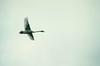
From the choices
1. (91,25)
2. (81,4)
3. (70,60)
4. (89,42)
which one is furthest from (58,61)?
(81,4)

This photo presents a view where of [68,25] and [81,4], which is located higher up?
[81,4]

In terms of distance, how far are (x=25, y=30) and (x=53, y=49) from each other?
12.1 inches

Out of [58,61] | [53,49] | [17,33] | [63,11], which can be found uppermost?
[63,11]

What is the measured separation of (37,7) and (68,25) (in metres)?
0.33

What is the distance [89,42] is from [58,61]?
1.12ft

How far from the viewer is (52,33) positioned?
1833mm

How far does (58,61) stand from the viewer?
1.80 meters

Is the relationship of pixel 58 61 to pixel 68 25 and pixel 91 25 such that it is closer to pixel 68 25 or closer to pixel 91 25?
pixel 68 25

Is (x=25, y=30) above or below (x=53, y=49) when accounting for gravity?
above

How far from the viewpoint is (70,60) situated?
5.95 feet

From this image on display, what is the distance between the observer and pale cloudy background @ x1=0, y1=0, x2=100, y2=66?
178 cm

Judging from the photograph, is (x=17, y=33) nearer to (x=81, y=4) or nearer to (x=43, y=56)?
(x=43, y=56)

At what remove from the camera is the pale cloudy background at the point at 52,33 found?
5.85 feet

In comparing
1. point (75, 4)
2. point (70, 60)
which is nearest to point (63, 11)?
point (75, 4)
